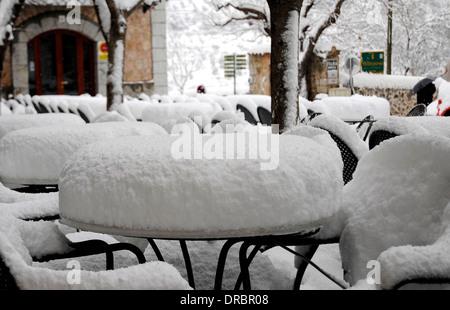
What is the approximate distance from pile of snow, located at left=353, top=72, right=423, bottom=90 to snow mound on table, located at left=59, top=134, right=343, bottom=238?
14248 mm

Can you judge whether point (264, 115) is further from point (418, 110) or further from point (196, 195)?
point (196, 195)

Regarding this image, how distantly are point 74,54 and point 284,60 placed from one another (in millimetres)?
17574

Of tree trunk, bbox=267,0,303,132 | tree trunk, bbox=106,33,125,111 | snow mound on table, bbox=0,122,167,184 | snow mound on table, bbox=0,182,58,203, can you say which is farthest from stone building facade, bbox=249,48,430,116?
snow mound on table, bbox=0,182,58,203

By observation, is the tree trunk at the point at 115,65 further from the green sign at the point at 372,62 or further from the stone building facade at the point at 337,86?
the green sign at the point at 372,62

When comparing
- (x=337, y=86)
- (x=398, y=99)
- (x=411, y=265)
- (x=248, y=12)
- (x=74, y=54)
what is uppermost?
(x=248, y=12)

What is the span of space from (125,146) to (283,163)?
0.53 meters

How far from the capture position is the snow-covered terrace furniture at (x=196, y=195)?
166 centimetres

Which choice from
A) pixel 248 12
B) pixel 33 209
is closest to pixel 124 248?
pixel 33 209

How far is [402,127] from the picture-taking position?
259 cm

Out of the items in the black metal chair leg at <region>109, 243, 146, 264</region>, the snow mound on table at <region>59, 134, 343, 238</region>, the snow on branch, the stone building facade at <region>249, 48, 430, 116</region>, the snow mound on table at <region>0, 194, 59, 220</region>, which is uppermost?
the snow on branch

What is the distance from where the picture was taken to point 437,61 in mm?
21047

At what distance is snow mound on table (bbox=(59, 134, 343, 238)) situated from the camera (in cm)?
166

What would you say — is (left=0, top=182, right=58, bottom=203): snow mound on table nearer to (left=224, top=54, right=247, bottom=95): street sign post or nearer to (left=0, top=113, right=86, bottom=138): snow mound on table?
(left=0, top=113, right=86, bottom=138): snow mound on table
